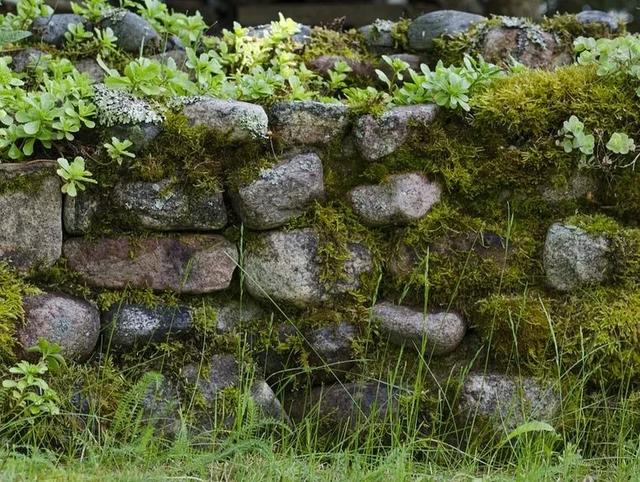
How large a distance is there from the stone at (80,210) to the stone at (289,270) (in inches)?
21.7

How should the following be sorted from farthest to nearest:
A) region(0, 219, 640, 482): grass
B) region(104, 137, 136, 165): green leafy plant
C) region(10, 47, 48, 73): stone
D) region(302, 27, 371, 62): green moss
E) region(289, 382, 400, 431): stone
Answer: region(302, 27, 371, 62): green moss, region(10, 47, 48, 73): stone, region(289, 382, 400, 431): stone, region(104, 137, 136, 165): green leafy plant, region(0, 219, 640, 482): grass

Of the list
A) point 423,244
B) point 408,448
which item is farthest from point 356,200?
point 408,448

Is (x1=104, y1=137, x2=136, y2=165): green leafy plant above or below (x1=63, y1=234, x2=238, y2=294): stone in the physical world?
above

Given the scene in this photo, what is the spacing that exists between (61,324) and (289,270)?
788mm

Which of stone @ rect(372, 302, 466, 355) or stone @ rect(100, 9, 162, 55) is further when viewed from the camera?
stone @ rect(100, 9, 162, 55)

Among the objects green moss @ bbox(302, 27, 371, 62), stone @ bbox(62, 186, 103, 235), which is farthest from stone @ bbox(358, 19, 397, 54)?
stone @ bbox(62, 186, 103, 235)

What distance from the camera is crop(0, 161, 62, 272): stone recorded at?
2.90 m

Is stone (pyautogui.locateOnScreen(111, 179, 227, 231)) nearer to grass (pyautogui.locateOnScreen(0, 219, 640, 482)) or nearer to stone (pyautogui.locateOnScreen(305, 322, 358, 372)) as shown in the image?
grass (pyautogui.locateOnScreen(0, 219, 640, 482))

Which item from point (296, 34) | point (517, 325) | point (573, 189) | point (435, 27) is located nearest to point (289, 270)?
point (517, 325)

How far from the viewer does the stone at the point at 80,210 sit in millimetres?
2982

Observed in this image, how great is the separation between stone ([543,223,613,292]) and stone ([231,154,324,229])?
862 millimetres

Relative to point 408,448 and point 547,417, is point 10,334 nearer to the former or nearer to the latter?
point 408,448

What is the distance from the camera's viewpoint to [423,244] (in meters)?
3.14

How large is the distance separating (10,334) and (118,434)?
0.48m
